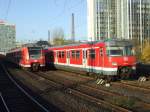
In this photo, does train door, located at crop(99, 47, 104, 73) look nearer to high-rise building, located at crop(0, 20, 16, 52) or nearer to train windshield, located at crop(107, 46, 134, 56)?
train windshield, located at crop(107, 46, 134, 56)

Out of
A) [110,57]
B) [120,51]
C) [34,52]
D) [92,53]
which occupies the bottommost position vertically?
[34,52]

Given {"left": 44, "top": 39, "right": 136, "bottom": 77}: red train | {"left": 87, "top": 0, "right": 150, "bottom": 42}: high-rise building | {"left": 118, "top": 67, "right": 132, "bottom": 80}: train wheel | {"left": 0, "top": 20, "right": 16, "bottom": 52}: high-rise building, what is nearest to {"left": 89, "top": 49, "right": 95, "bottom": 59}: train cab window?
{"left": 44, "top": 39, "right": 136, "bottom": 77}: red train

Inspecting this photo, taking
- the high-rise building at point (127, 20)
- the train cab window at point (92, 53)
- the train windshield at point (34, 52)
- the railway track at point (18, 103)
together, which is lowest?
the railway track at point (18, 103)

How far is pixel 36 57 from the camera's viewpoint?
124 ft

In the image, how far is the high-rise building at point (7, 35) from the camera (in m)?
143

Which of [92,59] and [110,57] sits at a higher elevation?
[110,57]

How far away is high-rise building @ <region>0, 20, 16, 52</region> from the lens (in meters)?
143

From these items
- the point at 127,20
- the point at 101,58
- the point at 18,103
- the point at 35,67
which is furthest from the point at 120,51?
the point at 127,20

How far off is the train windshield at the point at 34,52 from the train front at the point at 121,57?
15.8 metres

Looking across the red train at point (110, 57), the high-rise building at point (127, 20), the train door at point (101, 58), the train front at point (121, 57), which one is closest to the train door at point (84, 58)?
the red train at point (110, 57)

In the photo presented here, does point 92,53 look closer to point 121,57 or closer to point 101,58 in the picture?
A: point 101,58

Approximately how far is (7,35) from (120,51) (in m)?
129

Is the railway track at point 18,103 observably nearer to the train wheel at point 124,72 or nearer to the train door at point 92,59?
the train wheel at point 124,72

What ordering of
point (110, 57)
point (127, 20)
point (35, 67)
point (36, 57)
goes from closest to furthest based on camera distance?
point (110, 57), point (36, 57), point (35, 67), point (127, 20)
